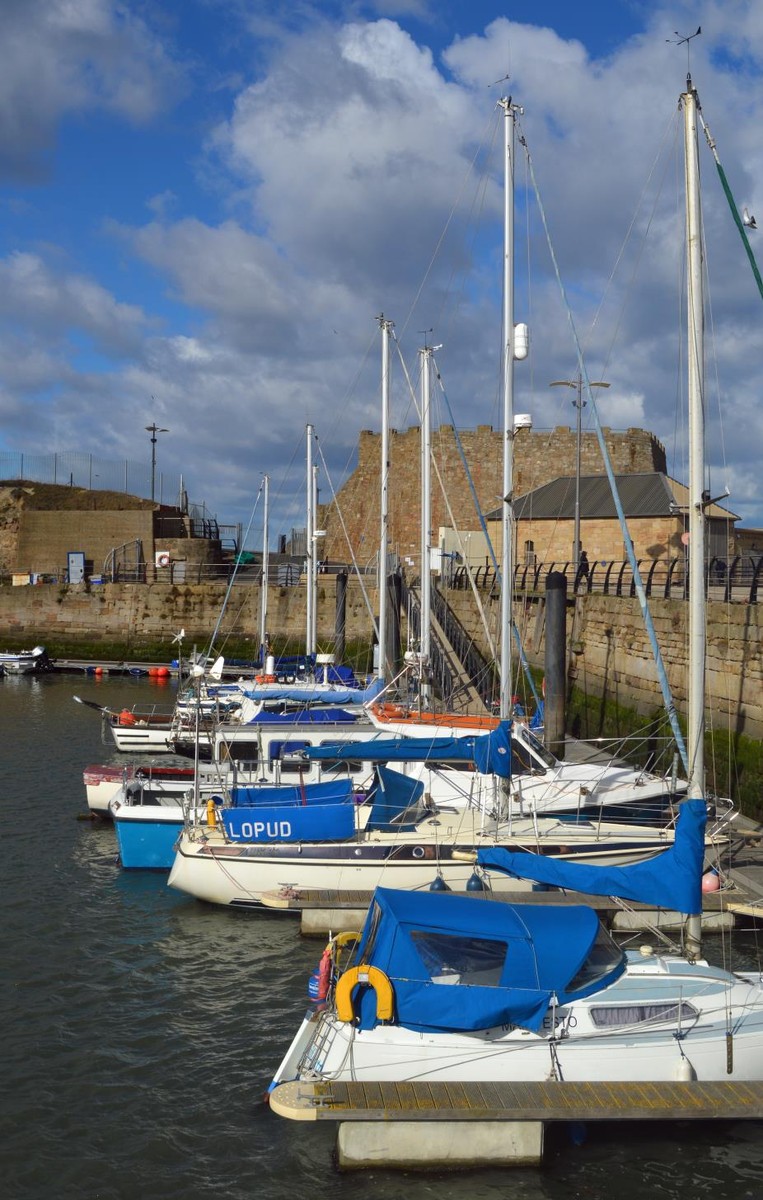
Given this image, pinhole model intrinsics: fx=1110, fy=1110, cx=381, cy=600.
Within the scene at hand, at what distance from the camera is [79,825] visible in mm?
21547

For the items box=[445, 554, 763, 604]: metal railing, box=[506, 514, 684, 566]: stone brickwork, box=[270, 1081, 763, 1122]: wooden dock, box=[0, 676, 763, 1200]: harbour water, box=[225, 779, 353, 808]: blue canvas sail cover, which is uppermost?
box=[506, 514, 684, 566]: stone brickwork

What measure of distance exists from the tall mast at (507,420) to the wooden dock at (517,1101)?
7.71m

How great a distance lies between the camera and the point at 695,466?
11.6m

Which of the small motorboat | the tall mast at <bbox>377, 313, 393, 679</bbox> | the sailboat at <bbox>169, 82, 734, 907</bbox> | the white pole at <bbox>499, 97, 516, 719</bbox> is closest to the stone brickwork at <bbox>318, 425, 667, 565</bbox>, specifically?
the small motorboat

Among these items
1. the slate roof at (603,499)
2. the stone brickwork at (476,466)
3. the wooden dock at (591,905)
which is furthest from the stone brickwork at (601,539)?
the wooden dock at (591,905)

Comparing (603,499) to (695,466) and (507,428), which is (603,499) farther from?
(695,466)

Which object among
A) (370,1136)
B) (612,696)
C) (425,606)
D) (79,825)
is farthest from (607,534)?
(370,1136)

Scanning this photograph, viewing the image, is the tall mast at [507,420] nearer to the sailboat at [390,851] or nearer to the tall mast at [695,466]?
the sailboat at [390,851]

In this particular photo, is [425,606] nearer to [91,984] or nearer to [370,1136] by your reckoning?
[91,984]

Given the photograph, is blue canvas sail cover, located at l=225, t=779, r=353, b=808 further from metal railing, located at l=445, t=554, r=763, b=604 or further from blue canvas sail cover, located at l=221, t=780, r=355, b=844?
metal railing, located at l=445, t=554, r=763, b=604

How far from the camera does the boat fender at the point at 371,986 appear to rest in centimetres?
964

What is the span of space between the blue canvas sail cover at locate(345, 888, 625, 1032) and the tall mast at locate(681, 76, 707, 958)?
5.93 ft

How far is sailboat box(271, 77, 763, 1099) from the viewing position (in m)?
9.53

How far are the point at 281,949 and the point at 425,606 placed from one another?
40.0 feet
